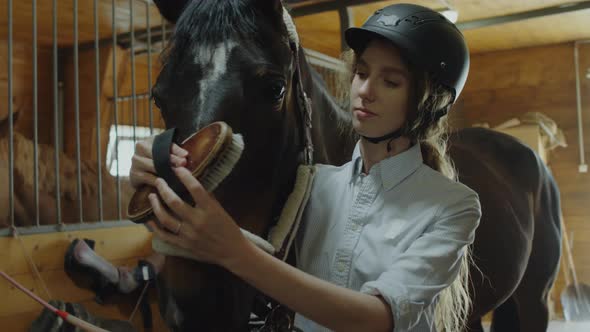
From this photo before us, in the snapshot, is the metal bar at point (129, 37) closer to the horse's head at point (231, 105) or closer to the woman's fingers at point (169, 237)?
the horse's head at point (231, 105)

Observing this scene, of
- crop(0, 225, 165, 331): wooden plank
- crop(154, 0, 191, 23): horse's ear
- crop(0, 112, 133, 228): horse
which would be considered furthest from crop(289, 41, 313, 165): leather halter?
crop(0, 112, 133, 228): horse

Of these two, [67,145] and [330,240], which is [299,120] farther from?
[67,145]

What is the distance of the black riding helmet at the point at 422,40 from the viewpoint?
86 centimetres

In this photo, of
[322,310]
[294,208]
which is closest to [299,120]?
[294,208]

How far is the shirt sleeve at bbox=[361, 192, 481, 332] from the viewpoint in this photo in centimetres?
70

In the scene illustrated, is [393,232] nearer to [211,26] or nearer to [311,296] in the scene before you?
[311,296]

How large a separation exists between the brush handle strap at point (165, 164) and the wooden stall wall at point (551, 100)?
4.06m

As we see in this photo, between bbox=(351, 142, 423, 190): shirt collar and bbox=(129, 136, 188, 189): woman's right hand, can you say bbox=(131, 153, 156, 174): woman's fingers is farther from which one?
bbox=(351, 142, 423, 190): shirt collar

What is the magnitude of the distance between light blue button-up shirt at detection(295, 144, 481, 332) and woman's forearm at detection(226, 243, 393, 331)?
31 mm

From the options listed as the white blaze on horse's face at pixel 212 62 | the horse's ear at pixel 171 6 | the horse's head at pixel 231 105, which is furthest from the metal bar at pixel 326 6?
the white blaze on horse's face at pixel 212 62

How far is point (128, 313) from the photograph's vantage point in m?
1.79

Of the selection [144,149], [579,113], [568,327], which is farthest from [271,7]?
[579,113]

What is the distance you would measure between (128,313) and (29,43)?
2.89 metres

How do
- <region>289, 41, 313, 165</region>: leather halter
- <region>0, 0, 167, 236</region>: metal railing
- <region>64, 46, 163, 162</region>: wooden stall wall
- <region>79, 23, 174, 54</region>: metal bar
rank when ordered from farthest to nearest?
<region>64, 46, 163, 162</region>: wooden stall wall, <region>79, 23, 174, 54</region>: metal bar, <region>0, 0, 167, 236</region>: metal railing, <region>289, 41, 313, 165</region>: leather halter
